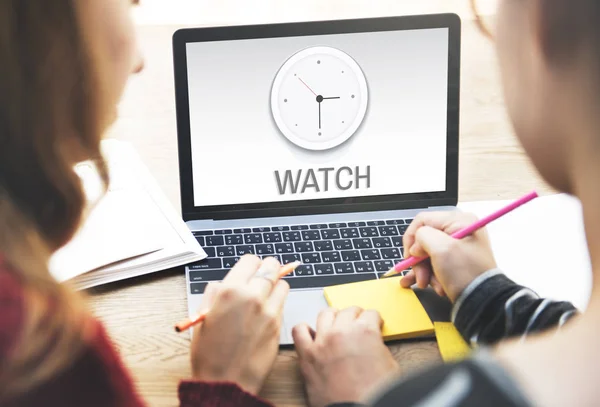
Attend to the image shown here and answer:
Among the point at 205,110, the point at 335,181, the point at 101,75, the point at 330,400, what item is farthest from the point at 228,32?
the point at 330,400

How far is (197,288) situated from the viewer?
87cm

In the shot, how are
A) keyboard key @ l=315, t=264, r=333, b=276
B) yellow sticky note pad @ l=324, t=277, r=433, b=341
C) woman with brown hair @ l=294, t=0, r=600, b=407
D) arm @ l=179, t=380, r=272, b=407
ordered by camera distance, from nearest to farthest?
woman with brown hair @ l=294, t=0, r=600, b=407
arm @ l=179, t=380, r=272, b=407
yellow sticky note pad @ l=324, t=277, r=433, b=341
keyboard key @ l=315, t=264, r=333, b=276

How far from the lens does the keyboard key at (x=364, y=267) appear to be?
900 millimetres

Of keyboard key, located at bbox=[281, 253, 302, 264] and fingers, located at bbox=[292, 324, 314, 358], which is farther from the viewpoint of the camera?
keyboard key, located at bbox=[281, 253, 302, 264]

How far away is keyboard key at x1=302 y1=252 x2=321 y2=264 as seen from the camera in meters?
0.92

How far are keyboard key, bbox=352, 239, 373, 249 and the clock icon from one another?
0.14 m

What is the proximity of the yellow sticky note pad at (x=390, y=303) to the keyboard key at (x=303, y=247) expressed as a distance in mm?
94

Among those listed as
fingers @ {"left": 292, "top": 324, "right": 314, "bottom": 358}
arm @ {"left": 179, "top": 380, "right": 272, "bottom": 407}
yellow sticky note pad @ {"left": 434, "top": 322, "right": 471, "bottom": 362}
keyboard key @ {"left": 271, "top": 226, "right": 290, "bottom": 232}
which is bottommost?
arm @ {"left": 179, "top": 380, "right": 272, "bottom": 407}

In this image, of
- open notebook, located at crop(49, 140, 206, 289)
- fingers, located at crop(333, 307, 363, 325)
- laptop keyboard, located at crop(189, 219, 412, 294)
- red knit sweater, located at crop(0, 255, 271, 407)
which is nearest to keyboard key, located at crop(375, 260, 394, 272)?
laptop keyboard, located at crop(189, 219, 412, 294)

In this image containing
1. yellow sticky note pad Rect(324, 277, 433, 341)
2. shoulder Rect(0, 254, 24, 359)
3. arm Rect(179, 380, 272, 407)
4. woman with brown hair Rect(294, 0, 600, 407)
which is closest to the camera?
woman with brown hair Rect(294, 0, 600, 407)

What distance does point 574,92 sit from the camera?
19.0 inches

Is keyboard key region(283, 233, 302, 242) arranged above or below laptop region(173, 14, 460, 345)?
below

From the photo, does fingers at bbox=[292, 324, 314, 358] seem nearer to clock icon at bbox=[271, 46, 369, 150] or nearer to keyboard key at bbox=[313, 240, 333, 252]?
keyboard key at bbox=[313, 240, 333, 252]

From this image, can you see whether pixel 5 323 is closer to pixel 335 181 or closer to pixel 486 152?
pixel 335 181
